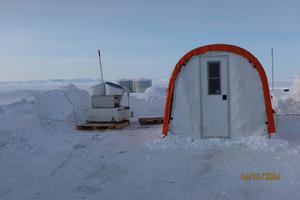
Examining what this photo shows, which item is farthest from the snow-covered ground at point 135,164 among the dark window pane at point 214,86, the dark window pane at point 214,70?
the dark window pane at point 214,70

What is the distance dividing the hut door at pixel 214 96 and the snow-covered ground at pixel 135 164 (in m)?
0.51

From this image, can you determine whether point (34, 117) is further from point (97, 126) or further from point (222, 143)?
point (222, 143)

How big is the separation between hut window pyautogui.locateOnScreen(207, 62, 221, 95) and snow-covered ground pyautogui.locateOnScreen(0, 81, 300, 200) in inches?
57.1

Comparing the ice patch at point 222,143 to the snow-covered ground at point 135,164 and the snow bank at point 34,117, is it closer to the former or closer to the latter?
the snow-covered ground at point 135,164

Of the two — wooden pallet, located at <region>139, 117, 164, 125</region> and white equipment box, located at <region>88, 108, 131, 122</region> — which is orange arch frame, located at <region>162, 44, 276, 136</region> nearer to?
white equipment box, located at <region>88, 108, 131, 122</region>

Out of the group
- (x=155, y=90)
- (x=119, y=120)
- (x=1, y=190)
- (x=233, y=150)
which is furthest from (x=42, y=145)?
(x=155, y=90)

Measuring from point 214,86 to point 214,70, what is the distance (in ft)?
1.52

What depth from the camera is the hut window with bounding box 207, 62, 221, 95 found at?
9.26m

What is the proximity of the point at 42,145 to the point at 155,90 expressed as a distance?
21.0m

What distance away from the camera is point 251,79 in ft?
29.4

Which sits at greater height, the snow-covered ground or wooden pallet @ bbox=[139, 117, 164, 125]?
wooden pallet @ bbox=[139, 117, 164, 125]

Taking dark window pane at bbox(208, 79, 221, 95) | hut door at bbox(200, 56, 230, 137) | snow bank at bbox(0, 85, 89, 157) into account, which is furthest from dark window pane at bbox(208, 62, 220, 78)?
snow bank at bbox(0, 85, 89, 157)

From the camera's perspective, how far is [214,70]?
9281 mm
